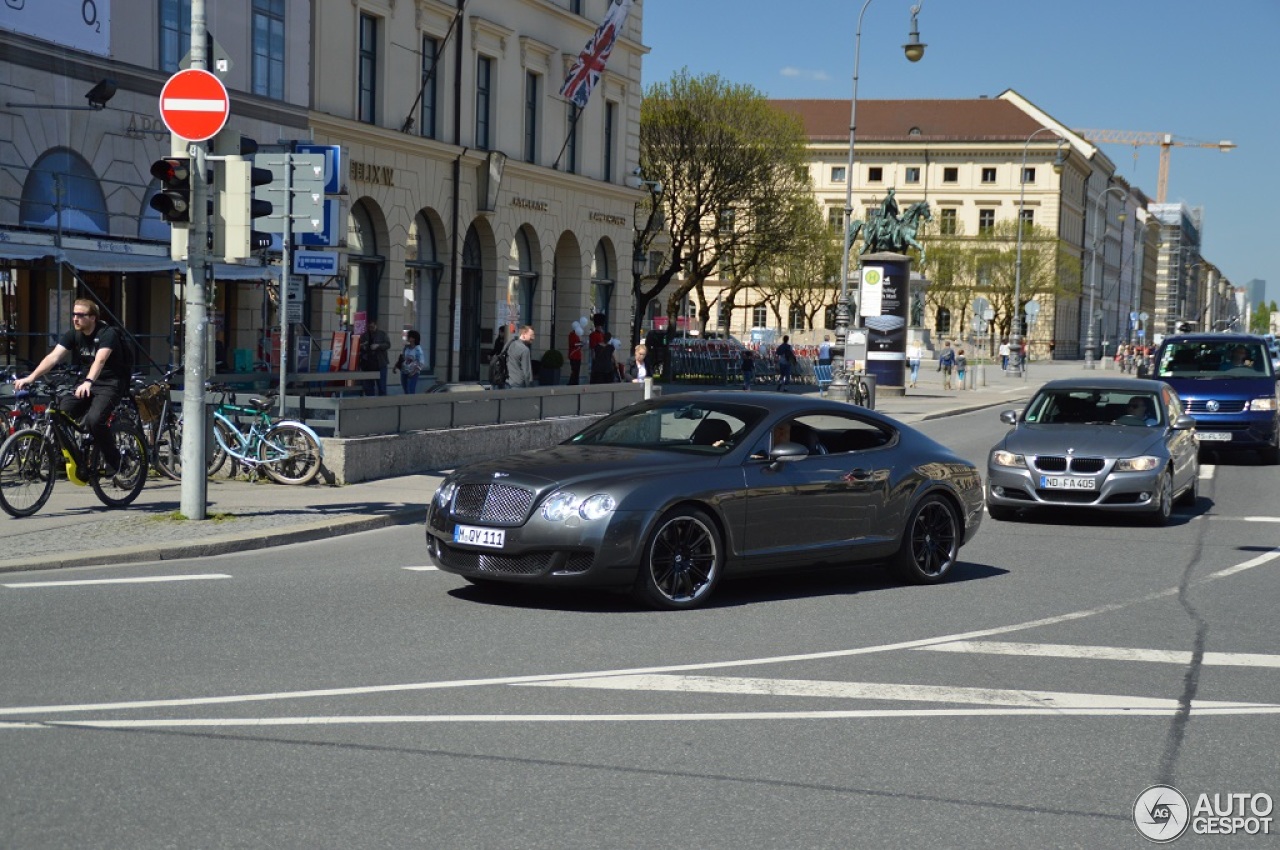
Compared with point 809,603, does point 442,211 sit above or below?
above

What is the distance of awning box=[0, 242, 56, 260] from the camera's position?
21.6 meters

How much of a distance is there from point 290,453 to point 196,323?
373cm

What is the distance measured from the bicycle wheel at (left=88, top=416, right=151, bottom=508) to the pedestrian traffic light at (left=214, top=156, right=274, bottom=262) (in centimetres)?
224

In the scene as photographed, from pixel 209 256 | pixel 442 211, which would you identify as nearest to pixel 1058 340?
pixel 442 211

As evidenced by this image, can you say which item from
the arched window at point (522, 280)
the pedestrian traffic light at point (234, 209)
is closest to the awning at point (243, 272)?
the pedestrian traffic light at point (234, 209)

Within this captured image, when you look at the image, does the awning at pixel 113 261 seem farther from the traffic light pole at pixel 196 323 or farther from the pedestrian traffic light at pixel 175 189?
the pedestrian traffic light at pixel 175 189

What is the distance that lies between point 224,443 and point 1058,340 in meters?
119

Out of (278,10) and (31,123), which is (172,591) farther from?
(278,10)

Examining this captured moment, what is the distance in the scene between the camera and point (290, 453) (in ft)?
54.5

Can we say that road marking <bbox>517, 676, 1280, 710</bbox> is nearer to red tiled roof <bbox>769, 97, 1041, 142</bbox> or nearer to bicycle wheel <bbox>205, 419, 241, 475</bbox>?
bicycle wheel <bbox>205, 419, 241, 475</bbox>

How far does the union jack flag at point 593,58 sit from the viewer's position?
140ft

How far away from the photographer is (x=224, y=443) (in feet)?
55.2

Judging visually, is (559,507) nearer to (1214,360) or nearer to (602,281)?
(1214,360)

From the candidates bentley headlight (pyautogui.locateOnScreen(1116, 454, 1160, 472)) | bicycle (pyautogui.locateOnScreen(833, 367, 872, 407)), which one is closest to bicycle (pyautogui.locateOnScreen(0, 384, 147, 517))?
bentley headlight (pyautogui.locateOnScreen(1116, 454, 1160, 472))
